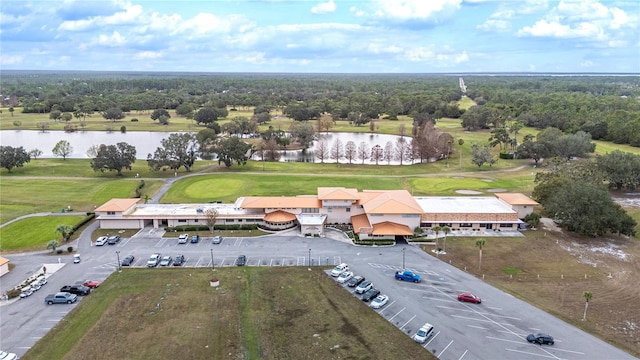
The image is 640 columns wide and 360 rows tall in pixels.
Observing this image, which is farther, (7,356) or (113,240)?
(113,240)

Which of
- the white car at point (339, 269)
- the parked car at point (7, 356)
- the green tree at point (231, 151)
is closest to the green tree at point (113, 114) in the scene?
the green tree at point (231, 151)

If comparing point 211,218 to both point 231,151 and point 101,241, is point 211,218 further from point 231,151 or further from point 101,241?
point 231,151

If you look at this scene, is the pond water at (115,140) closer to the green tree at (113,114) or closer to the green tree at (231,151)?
the green tree at (113,114)

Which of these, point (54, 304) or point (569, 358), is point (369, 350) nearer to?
point (569, 358)

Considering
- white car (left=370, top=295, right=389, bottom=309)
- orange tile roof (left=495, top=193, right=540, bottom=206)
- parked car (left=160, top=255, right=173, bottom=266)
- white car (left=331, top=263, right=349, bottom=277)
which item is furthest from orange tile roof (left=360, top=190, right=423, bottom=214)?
parked car (left=160, top=255, right=173, bottom=266)

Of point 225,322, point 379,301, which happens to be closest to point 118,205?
point 225,322

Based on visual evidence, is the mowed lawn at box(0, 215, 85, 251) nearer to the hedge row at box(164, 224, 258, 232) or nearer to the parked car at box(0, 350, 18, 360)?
the hedge row at box(164, 224, 258, 232)
